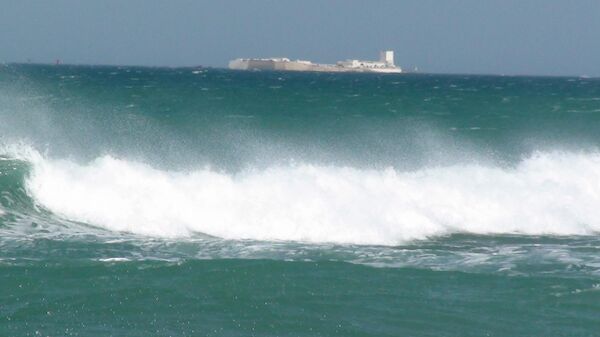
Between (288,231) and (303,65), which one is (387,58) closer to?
(303,65)

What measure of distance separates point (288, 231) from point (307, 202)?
6.22 feet

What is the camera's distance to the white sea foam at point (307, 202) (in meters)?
18.5

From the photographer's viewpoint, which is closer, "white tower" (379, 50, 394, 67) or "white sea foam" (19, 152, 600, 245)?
"white sea foam" (19, 152, 600, 245)

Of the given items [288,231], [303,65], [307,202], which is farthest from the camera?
[303,65]

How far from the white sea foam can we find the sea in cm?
6

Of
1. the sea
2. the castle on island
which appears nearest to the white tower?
the castle on island

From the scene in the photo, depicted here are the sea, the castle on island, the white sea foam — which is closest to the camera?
the sea

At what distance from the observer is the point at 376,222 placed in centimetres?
1889

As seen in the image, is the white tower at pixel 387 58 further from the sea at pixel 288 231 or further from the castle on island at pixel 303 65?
the sea at pixel 288 231

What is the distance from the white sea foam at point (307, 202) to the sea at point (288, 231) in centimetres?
6

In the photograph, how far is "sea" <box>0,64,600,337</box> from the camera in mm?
11734

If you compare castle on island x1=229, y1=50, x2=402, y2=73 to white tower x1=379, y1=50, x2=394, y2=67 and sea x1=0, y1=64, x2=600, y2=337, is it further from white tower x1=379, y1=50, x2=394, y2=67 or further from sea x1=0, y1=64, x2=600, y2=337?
sea x1=0, y1=64, x2=600, y2=337

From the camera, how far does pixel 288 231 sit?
1830 centimetres

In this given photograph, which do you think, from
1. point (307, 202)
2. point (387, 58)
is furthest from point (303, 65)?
point (307, 202)
